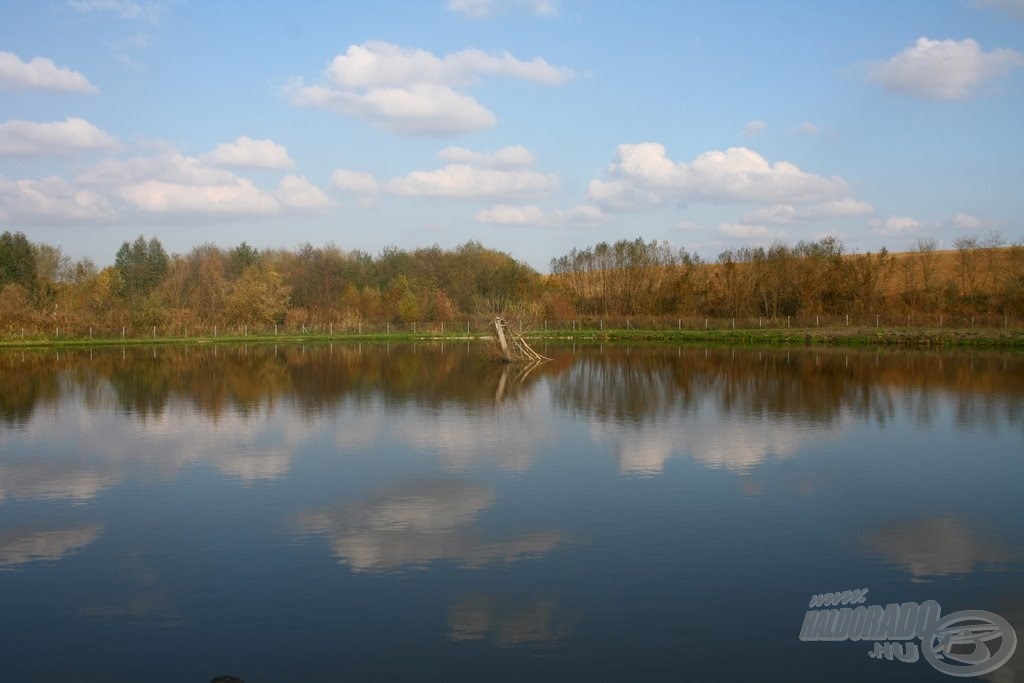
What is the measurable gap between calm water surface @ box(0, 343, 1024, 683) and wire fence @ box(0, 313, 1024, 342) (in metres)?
28.4

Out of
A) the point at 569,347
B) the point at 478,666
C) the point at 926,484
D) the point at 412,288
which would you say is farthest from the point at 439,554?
the point at 412,288

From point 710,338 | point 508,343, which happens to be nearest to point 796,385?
point 508,343

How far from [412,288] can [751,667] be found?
6333cm

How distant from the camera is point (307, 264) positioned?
247 feet

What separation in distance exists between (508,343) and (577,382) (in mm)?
9697

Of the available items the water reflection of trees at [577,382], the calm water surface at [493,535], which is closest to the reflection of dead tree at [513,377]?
the water reflection of trees at [577,382]

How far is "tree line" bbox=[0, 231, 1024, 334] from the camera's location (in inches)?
2099

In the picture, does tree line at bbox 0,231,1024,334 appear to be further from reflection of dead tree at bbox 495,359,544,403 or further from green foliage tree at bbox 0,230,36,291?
reflection of dead tree at bbox 495,359,544,403

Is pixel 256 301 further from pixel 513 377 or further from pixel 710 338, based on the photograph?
pixel 513 377

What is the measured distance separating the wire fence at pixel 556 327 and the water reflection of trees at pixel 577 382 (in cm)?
1111

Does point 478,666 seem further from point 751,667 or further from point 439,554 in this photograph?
point 439,554

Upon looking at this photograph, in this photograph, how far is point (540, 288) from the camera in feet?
214

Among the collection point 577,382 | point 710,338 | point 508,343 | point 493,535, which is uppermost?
point 508,343

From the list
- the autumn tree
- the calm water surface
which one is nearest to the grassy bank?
the autumn tree
